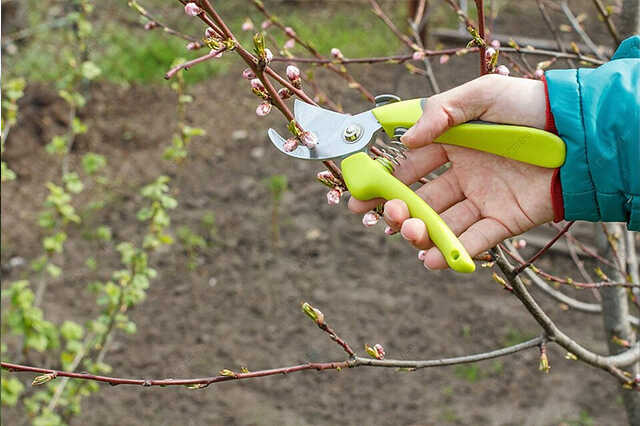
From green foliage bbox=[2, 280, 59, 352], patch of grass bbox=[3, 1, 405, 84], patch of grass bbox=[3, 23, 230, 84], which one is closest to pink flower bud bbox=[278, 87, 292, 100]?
green foliage bbox=[2, 280, 59, 352]

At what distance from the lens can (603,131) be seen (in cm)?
158

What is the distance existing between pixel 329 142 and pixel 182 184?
293 cm

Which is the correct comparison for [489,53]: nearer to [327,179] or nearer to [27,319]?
[327,179]

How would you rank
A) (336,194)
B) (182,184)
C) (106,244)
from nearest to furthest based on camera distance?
(336,194), (106,244), (182,184)

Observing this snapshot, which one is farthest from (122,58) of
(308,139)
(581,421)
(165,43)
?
(308,139)

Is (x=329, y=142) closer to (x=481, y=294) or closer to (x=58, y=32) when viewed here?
(x=481, y=294)

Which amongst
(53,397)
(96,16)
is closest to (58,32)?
(96,16)

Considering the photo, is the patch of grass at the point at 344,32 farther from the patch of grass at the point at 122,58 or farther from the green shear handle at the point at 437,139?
the green shear handle at the point at 437,139

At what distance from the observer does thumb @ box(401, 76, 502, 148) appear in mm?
1600

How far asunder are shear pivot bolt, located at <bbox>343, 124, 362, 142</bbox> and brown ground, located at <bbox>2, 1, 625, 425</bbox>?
1734 mm

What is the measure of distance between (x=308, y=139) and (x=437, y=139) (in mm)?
305

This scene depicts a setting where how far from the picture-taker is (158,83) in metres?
5.50

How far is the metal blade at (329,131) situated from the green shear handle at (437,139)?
0.08ft

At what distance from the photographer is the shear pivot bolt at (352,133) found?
1.71 m
